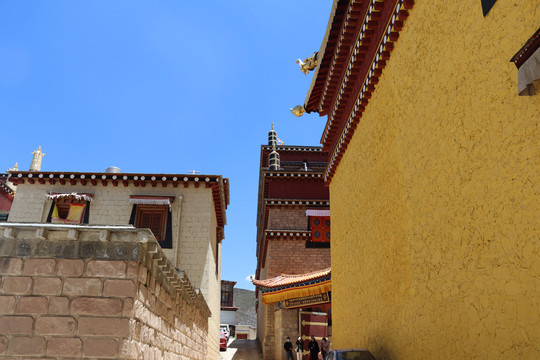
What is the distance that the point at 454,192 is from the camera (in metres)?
4.72

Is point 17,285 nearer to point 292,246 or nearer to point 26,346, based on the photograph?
point 26,346

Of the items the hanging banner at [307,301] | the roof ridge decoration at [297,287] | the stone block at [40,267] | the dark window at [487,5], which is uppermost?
the dark window at [487,5]

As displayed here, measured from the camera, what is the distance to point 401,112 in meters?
6.36

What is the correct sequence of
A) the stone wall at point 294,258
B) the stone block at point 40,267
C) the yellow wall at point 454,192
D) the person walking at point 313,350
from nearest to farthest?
1. the yellow wall at point 454,192
2. the stone block at point 40,267
3. the person walking at point 313,350
4. the stone wall at point 294,258

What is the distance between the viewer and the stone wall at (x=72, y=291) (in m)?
4.70

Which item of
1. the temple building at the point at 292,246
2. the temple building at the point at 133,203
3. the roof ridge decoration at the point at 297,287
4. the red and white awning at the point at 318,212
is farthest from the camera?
the red and white awning at the point at 318,212

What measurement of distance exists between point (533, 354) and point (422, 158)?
268 centimetres

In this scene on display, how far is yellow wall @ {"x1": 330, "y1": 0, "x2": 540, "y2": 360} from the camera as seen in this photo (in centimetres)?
365

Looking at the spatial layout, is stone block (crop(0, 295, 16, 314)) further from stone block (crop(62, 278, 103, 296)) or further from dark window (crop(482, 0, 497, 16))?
dark window (crop(482, 0, 497, 16))

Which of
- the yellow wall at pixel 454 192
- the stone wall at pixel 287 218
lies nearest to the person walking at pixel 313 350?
the stone wall at pixel 287 218

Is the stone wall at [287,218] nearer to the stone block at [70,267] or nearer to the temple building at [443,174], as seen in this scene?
the temple building at [443,174]

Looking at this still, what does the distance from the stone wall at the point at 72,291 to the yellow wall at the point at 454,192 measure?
340cm

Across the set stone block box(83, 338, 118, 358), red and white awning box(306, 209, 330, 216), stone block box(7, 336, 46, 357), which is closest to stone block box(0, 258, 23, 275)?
stone block box(7, 336, 46, 357)

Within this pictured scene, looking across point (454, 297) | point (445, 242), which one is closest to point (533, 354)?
point (454, 297)
